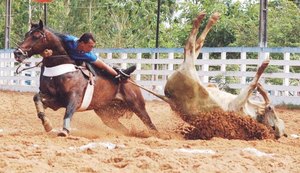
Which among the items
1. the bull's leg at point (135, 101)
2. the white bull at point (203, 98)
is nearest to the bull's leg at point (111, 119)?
the bull's leg at point (135, 101)

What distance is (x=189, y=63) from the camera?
8930 mm

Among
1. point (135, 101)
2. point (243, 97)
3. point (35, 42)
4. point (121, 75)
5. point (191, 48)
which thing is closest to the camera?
point (243, 97)

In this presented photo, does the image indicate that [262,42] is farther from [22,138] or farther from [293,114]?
[22,138]


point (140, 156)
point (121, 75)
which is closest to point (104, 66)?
point (121, 75)

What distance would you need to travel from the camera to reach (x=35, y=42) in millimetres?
8953

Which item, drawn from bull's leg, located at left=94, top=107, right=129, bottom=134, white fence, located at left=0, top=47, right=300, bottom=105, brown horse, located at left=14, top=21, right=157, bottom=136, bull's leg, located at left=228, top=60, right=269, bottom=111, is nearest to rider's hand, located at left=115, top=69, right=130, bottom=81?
brown horse, located at left=14, top=21, right=157, bottom=136

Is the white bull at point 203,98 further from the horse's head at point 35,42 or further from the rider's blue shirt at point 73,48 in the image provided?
the horse's head at point 35,42

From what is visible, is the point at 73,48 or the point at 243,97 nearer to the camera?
the point at 243,97

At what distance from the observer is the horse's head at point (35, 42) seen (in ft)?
29.1

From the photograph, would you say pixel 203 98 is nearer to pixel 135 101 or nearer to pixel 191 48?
pixel 191 48

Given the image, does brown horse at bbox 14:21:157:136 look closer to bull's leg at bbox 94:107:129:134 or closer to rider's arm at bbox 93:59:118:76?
rider's arm at bbox 93:59:118:76

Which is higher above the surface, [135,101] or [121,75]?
[121,75]

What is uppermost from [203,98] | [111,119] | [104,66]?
[104,66]

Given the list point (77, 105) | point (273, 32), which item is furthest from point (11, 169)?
point (273, 32)
